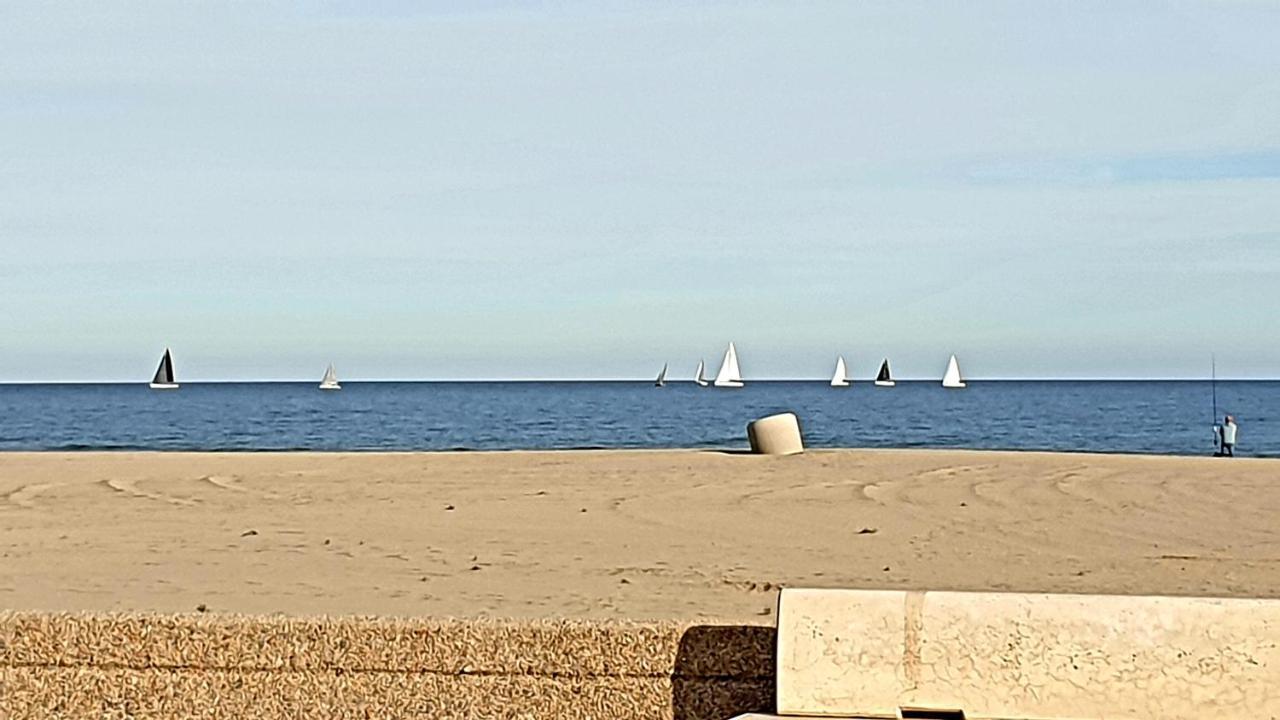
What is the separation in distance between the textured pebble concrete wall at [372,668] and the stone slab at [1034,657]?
424 mm

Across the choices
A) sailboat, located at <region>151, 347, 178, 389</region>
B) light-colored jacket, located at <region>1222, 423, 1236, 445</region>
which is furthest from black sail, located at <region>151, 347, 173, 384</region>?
light-colored jacket, located at <region>1222, 423, 1236, 445</region>

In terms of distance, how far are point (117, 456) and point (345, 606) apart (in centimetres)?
1290

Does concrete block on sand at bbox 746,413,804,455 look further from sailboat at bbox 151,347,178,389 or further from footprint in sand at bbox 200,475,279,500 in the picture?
sailboat at bbox 151,347,178,389

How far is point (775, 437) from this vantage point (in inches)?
782

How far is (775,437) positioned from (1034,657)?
15.9 meters

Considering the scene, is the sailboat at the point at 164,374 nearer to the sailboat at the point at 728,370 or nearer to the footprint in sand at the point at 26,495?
the sailboat at the point at 728,370

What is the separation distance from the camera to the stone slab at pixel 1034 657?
3910 mm

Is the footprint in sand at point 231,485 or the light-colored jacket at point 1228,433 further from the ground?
the light-colored jacket at point 1228,433

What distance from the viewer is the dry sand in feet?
30.8

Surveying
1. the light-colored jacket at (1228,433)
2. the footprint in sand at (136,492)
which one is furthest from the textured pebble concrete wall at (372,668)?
the light-colored jacket at (1228,433)

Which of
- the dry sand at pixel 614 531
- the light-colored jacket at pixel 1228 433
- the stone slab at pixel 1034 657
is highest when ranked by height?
the light-colored jacket at pixel 1228 433

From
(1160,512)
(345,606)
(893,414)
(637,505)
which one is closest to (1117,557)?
(1160,512)

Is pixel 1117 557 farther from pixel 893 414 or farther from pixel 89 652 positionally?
pixel 893 414

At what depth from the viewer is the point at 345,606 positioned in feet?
28.5
